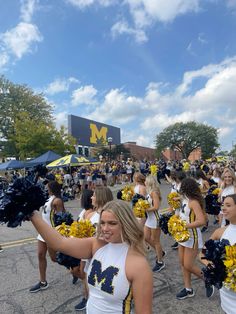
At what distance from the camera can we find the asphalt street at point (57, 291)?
413 centimetres

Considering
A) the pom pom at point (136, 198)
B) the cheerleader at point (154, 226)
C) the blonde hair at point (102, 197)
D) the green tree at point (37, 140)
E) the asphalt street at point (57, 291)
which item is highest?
the green tree at point (37, 140)

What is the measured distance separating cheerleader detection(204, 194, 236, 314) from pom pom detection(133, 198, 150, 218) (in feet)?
8.80

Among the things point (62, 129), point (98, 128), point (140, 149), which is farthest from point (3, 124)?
point (140, 149)

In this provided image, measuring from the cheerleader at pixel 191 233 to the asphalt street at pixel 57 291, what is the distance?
19 centimetres

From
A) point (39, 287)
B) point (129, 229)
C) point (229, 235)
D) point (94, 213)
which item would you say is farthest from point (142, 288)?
point (39, 287)

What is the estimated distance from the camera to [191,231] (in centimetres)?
436

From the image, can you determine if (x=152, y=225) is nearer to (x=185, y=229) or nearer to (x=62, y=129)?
(x=185, y=229)

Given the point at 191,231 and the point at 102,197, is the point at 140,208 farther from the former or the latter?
the point at 102,197

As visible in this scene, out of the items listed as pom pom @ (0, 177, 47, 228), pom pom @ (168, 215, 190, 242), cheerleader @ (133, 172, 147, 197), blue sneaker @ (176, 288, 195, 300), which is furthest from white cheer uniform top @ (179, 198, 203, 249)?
pom pom @ (0, 177, 47, 228)

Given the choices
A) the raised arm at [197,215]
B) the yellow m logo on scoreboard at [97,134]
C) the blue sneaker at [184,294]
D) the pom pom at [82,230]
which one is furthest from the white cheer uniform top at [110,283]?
the yellow m logo on scoreboard at [97,134]

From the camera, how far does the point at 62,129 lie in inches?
1462

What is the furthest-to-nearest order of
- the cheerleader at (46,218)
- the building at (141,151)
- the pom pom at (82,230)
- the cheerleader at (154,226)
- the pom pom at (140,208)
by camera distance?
the building at (141,151), the pom pom at (140,208), the cheerleader at (154,226), the cheerleader at (46,218), the pom pom at (82,230)

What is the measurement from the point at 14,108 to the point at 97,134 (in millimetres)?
16304

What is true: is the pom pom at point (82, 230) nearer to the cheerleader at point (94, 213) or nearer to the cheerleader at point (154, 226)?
the cheerleader at point (94, 213)
